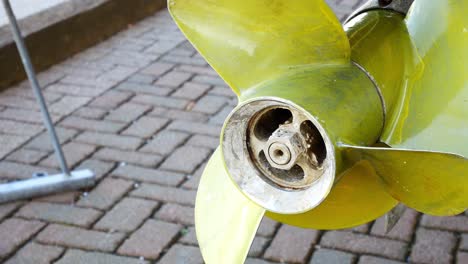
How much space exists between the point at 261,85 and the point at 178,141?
2025 mm

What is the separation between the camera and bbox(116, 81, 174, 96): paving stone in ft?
13.0

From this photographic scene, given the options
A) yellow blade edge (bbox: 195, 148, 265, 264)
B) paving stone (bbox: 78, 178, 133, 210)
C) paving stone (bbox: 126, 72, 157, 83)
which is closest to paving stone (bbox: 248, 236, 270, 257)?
paving stone (bbox: 78, 178, 133, 210)

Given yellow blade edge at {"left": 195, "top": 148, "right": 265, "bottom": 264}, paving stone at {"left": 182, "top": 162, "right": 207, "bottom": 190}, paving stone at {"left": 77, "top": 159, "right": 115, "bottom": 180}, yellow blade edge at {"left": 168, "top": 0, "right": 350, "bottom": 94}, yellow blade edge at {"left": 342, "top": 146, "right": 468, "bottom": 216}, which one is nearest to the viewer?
yellow blade edge at {"left": 342, "top": 146, "right": 468, "bottom": 216}

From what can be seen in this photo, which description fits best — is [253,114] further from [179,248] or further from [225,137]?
[179,248]

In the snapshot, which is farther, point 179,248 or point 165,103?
point 165,103

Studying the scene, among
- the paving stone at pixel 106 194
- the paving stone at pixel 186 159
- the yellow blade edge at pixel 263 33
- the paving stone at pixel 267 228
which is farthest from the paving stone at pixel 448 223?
the yellow blade edge at pixel 263 33

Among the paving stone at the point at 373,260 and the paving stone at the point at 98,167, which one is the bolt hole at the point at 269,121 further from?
the paving stone at the point at 98,167

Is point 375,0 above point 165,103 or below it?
above

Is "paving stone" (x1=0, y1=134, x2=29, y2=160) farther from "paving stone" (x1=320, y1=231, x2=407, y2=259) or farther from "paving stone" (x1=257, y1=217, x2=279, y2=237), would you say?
"paving stone" (x1=320, y1=231, x2=407, y2=259)

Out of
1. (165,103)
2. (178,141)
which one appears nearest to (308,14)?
(178,141)

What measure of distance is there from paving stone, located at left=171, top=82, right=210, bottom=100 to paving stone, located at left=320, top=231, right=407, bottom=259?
1.45 metres

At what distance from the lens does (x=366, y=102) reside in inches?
55.0

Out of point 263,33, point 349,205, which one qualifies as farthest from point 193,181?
point 263,33

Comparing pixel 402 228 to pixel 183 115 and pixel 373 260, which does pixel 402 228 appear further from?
pixel 183 115
